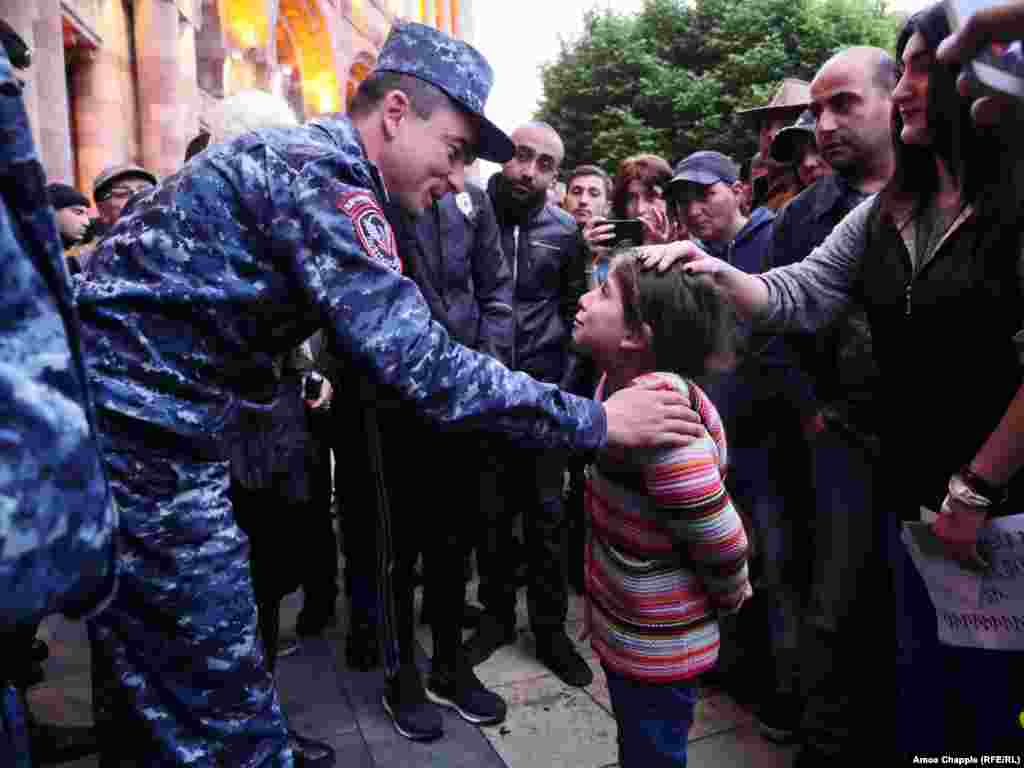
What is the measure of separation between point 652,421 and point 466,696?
5.85 ft

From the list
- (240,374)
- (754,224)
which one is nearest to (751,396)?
(754,224)

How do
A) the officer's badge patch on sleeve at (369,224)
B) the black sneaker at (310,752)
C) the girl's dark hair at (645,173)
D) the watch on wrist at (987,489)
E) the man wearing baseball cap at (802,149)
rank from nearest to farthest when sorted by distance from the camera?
the officer's badge patch on sleeve at (369,224), the watch on wrist at (987,489), the black sneaker at (310,752), the man wearing baseball cap at (802,149), the girl's dark hair at (645,173)

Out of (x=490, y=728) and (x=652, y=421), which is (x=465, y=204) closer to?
(x=652, y=421)

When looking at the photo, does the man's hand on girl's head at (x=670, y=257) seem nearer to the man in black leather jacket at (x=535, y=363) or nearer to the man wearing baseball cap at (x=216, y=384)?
the man wearing baseball cap at (x=216, y=384)

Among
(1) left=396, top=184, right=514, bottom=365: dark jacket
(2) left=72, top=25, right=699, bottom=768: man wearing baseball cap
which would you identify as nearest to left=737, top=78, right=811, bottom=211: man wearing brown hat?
(1) left=396, top=184, right=514, bottom=365: dark jacket

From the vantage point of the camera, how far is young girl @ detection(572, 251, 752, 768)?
5.46ft

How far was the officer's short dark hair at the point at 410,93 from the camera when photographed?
185cm

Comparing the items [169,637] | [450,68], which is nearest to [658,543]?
[169,637]

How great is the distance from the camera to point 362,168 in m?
1.54

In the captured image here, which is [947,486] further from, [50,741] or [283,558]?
[50,741]

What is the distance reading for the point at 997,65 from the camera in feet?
3.22

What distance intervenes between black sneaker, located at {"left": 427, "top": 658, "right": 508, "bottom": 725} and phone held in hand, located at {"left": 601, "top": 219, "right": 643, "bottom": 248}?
2.07 m

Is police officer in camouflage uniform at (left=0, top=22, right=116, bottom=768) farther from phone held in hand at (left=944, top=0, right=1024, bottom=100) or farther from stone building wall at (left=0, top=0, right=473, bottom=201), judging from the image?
stone building wall at (left=0, top=0, right=473, bottom=201)

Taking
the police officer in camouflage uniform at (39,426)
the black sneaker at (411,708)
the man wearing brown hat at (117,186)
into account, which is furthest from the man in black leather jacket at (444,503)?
the police officer in camouflage uniform at (39,426)
